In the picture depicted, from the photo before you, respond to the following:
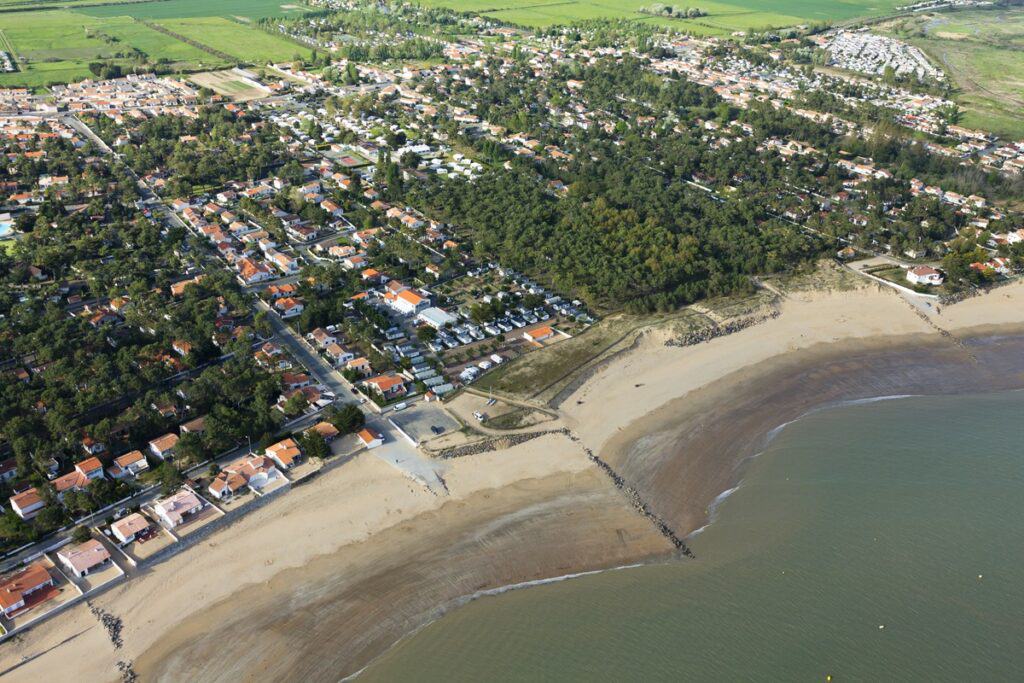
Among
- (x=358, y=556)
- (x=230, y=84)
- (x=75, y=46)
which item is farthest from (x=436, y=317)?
(x=75, y=46)

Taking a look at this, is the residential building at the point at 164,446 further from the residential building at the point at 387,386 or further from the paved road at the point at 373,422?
the residential building at the point at 387,386

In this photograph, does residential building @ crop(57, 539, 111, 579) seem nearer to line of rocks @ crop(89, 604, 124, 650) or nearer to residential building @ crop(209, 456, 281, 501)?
line of rocks @ crop(89, 604, 124, 650)

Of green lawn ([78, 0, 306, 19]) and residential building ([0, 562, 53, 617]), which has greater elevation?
green lawn ([78, 0, 306, 19])

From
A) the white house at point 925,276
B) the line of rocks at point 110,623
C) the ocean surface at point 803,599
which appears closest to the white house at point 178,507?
the line of rocks at point 110,623

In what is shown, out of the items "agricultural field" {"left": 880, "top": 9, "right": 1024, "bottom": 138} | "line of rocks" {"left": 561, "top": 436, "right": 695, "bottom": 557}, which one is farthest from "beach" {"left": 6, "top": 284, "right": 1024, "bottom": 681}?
"agricultural field" {"left": 880, "top": 9, "right": 1024, "bottom": 138}

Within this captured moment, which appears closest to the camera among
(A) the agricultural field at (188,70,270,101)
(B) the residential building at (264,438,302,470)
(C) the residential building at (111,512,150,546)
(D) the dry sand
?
(D) the dry sand

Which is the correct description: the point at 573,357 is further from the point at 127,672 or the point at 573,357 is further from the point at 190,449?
the point at 127,672

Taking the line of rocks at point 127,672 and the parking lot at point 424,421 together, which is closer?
the line of rocks at point 127,672
